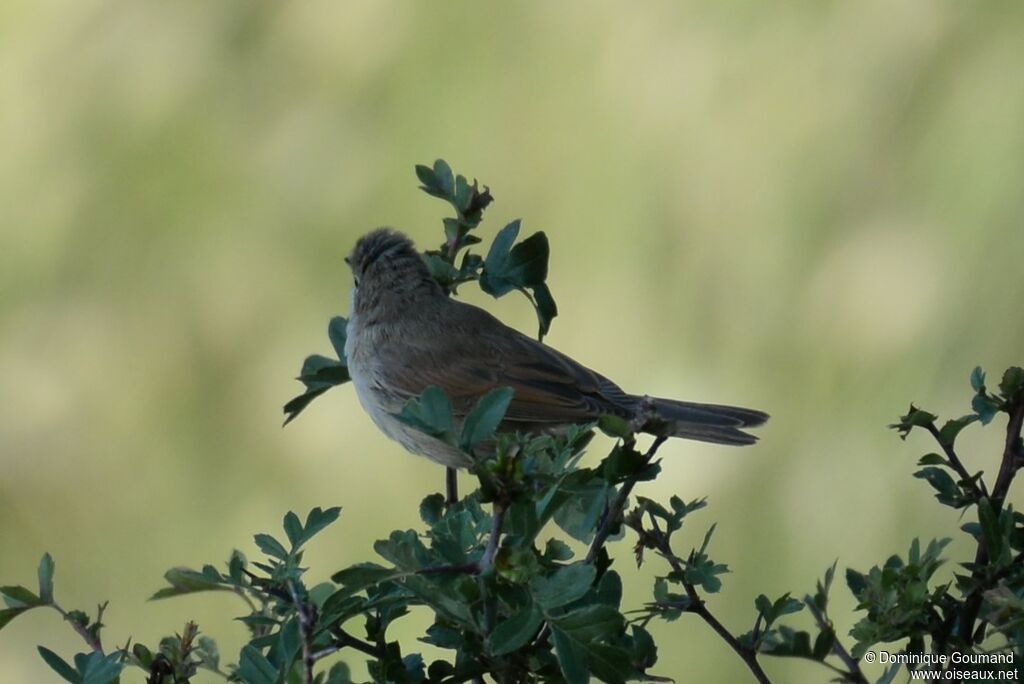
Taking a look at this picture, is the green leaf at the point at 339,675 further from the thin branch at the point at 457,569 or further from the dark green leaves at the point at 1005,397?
the dark green leaves at the point at 1005,397

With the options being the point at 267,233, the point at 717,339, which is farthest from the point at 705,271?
the point at 267,233

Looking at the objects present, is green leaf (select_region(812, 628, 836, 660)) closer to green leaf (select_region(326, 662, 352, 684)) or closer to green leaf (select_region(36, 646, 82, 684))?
green leaf (select_region(326, 662, 352, 684))

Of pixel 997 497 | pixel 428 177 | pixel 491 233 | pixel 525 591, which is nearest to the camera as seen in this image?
pixel 525 591

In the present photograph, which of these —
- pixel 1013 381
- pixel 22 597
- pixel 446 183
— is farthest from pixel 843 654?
pixel 446 183

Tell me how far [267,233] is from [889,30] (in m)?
2.35

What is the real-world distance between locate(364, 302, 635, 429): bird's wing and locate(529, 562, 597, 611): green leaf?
188 cm

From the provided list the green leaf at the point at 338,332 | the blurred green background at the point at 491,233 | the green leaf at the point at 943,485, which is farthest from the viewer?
the blurred green background at the point at 491,233

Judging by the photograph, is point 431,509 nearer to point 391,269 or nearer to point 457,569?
point 457,569

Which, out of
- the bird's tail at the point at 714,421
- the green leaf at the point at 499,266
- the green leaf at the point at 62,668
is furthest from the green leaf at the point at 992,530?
the bird's tail at the point at 714,421

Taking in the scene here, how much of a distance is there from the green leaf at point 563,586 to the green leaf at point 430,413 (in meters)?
0.17

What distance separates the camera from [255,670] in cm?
133

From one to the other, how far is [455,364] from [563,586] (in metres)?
2.07

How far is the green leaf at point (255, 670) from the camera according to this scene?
1321 millimetres

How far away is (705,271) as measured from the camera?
4637 millimetres
